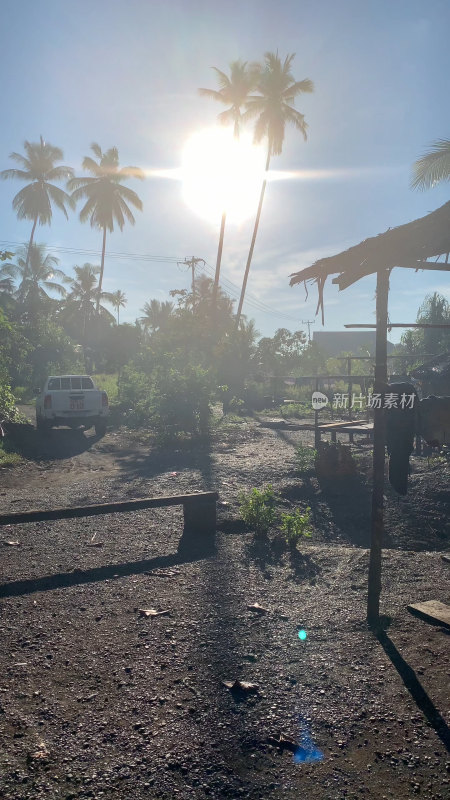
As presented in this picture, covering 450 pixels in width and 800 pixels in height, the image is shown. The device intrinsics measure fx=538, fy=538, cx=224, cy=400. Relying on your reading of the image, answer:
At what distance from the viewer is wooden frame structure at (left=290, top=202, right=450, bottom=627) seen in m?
4.24

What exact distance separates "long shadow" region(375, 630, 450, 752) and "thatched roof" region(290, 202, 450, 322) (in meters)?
2.93

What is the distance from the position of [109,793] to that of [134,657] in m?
1.30

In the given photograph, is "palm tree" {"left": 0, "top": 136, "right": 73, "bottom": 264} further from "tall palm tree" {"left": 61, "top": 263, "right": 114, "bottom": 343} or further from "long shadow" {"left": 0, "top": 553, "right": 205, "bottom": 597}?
"long shadow" {"left": 0, "top": 553, "right": 205, "bottom": 597}

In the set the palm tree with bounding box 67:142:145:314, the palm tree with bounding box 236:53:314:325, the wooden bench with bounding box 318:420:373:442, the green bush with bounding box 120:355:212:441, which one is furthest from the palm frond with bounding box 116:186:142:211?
the wooden bench with bounding box 318:420:373:442

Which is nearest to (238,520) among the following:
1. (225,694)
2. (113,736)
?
A: (225,694)

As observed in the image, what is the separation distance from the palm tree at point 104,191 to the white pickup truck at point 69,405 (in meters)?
27.9

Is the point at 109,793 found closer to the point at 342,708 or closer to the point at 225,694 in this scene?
the point at 225,694

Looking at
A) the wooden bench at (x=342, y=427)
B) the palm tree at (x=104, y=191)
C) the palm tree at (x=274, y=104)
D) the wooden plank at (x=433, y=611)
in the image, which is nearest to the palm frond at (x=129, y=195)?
the palm tree at (x=104, y=191)

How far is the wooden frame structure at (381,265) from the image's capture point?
424 centimetres

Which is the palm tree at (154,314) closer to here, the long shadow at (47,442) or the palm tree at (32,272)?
the palm tree at (32,272)

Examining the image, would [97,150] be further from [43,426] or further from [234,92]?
[43,426]

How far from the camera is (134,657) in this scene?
3844 millimetres

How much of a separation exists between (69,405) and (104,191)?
29787 millimetres

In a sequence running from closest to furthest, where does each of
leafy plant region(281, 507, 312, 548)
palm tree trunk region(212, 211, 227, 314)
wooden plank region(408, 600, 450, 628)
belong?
wooden plank region(408, 600, 450, 628) → leafy plant region(281, 507, 312, 548) → palm tree trunk region(212, 211, 227, 314)
